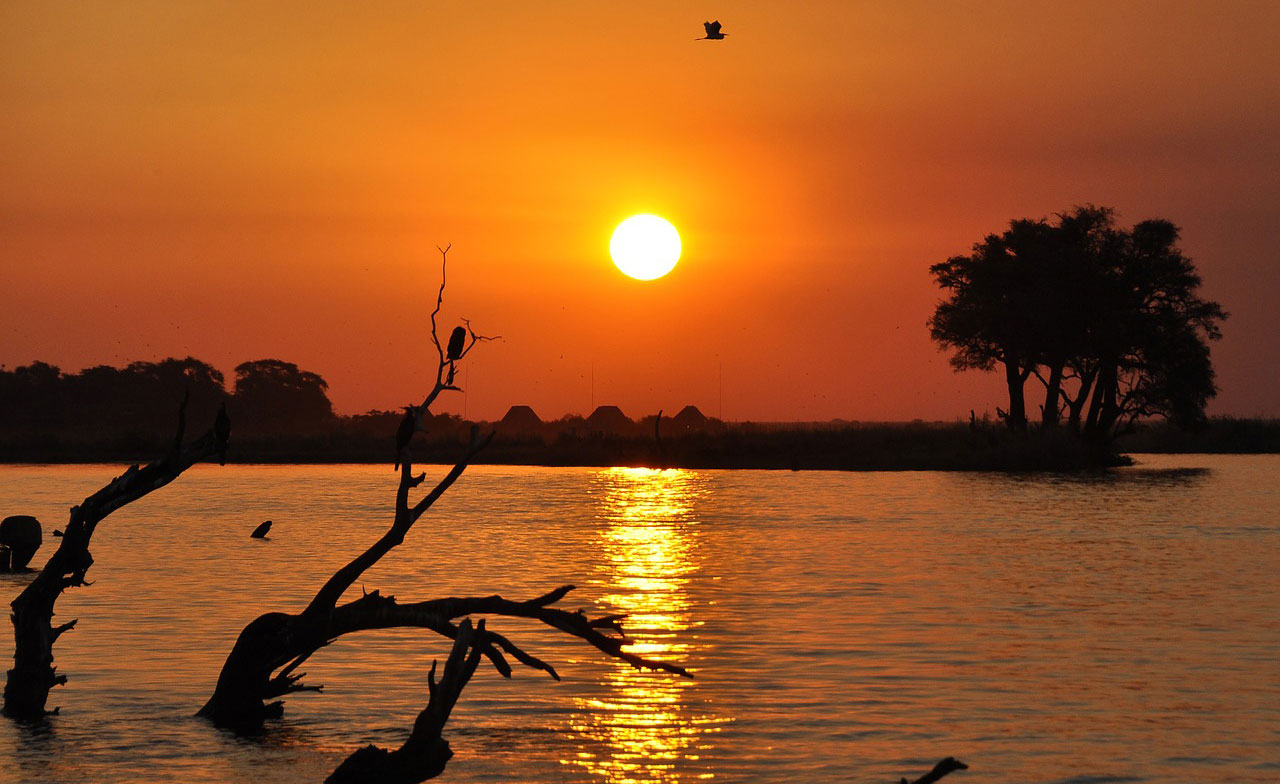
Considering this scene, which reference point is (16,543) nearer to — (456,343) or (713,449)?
(456,343)

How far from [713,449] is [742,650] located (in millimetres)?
78568

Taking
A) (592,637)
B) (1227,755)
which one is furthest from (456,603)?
(1227,755)

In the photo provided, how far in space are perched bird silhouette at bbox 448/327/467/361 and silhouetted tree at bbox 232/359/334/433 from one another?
164 meters

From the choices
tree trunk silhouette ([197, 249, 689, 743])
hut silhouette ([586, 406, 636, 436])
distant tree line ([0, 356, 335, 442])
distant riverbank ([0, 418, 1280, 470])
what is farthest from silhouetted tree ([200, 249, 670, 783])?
hut silhouette ([586, 406, 636, 436])

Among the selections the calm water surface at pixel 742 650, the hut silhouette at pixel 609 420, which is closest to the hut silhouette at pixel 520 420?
the hut silhouette at pixel 609 420

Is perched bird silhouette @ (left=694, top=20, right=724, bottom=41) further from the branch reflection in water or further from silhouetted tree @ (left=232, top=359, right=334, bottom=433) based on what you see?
silhouetted tree @ (left=232, top=359, right=334, bottom=433)

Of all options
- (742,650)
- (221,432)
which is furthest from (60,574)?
(742,650)

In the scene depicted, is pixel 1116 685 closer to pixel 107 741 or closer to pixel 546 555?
pixel 107 741

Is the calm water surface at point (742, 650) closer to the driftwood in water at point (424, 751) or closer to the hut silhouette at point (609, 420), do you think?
the driftwood in water at point (424, 751)

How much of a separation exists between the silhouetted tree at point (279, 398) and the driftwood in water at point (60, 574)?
160m

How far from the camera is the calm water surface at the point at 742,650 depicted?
1566 centimetres

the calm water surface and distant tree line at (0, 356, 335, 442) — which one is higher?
distant tree line at (0, 356, 335, 442)

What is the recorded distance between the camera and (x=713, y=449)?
101 meters

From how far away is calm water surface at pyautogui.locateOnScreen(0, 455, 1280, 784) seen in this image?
15656 millimetres
